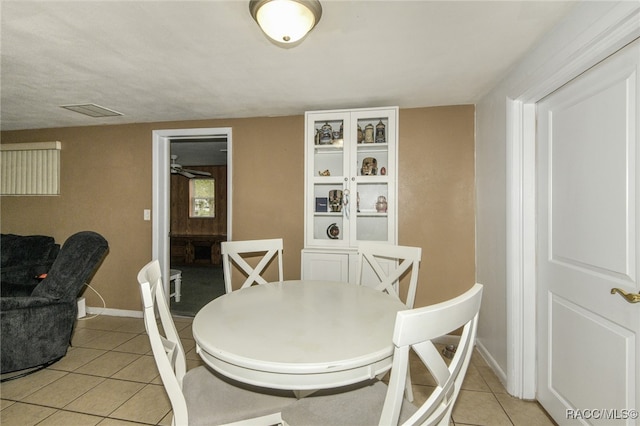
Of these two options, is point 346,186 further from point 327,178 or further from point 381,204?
point 381,204

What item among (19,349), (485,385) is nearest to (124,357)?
(19,349)

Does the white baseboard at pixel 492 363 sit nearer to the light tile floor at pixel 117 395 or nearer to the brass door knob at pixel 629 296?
the light tile floor at pixel 117 395

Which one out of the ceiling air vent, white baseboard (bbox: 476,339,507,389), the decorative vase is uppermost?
the ceiling air vent

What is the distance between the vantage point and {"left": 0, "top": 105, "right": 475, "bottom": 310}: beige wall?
112 inches

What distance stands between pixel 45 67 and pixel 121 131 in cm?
155

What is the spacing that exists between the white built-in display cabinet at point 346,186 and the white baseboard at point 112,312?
2.22 metres

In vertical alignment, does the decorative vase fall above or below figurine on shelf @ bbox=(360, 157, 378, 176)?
below

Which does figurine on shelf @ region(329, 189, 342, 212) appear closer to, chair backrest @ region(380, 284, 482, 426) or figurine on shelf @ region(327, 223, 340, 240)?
figurine on shelf @ region(327, 223, 340, 240)

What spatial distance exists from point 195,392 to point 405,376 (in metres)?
1.00

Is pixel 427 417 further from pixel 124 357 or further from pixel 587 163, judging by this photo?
pixel 124 357

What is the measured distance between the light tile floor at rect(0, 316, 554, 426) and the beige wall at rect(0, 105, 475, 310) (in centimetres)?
90

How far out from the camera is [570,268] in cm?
165

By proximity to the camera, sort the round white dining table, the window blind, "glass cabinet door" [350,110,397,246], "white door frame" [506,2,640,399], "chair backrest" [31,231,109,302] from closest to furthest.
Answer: the round white dining table
"white door frame" [506,2,640,399]
"chair backrest" [31,231,109,302]
"glass cabinet door" [350,110,397,246]
the window blind

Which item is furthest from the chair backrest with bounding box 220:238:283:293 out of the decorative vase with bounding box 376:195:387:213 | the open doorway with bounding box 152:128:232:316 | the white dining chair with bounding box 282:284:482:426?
the open doorway with bounding box 152:128:232:316
